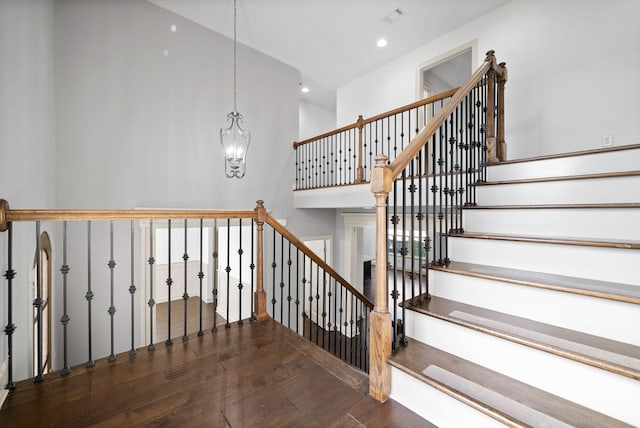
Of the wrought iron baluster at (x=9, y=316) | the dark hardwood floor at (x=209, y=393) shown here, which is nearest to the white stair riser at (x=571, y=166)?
the dark hardwood floor at (x=209, y=393)

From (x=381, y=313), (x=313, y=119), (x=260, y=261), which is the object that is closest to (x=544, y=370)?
(x=381, y=313)

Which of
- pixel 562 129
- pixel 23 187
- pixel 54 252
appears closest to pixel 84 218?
pixel 23 187

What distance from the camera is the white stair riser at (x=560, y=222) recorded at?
1.58 metres

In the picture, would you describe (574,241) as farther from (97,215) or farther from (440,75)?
(440,75)

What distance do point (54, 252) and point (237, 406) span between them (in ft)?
9.43

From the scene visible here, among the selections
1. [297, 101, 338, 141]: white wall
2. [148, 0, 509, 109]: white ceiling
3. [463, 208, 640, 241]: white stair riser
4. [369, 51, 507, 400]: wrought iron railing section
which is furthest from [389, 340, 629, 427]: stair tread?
[297, 101, 338, 141]: white wall

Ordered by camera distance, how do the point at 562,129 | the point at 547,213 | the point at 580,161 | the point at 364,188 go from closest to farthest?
the point at 547,213
the point at 580,161
the point at 562,129
the point at 364,188

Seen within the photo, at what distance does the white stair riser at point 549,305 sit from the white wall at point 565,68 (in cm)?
285

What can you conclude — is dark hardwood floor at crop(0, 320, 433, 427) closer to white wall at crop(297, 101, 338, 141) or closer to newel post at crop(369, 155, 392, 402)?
newel post at crop(369, 155, 392, 402)

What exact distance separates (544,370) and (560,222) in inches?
43.5

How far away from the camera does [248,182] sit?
15.1 ft

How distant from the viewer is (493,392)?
1144 mm

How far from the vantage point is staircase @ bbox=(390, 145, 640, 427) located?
1041 mm

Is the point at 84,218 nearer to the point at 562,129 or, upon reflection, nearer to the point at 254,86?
the point at 254,86
